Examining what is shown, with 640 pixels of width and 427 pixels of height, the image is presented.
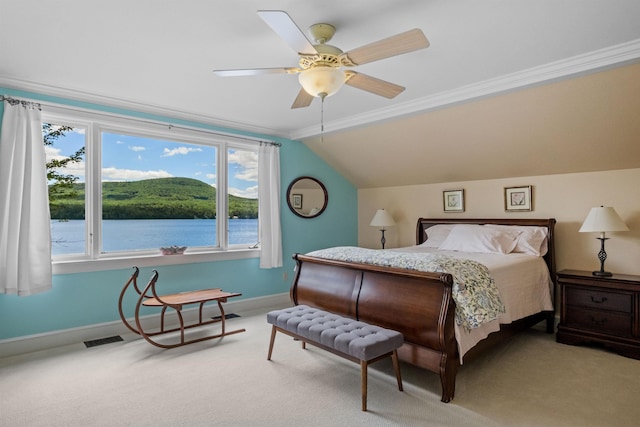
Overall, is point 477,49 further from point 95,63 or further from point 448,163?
point 95,63

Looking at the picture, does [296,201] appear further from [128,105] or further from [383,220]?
[128,105]

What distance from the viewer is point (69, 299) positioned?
357 cm

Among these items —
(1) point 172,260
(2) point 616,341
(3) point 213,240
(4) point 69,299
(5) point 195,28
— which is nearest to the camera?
(5) point 195,28

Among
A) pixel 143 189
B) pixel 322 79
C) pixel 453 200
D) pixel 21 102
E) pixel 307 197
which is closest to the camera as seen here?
pixel 322 79

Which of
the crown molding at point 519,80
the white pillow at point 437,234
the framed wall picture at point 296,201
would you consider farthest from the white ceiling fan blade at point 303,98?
the white pillow at point 437,234

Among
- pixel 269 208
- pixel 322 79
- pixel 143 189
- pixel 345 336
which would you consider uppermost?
pixel 322 79

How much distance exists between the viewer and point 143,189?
4223 mm

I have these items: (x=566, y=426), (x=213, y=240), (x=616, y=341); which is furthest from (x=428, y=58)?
(x=213, y=240)

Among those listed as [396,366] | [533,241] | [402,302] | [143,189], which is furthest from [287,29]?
[533,241]

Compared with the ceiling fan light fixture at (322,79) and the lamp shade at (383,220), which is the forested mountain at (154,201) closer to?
the lamp shade at (383,220)

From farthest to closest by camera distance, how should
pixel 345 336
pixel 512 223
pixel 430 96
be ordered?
pixel 512 223 → pixel 430 96 → pixel 345 336

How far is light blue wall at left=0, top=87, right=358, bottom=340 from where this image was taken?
11.1 feet

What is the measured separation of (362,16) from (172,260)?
3.21 meters

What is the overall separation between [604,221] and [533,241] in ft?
2.39
